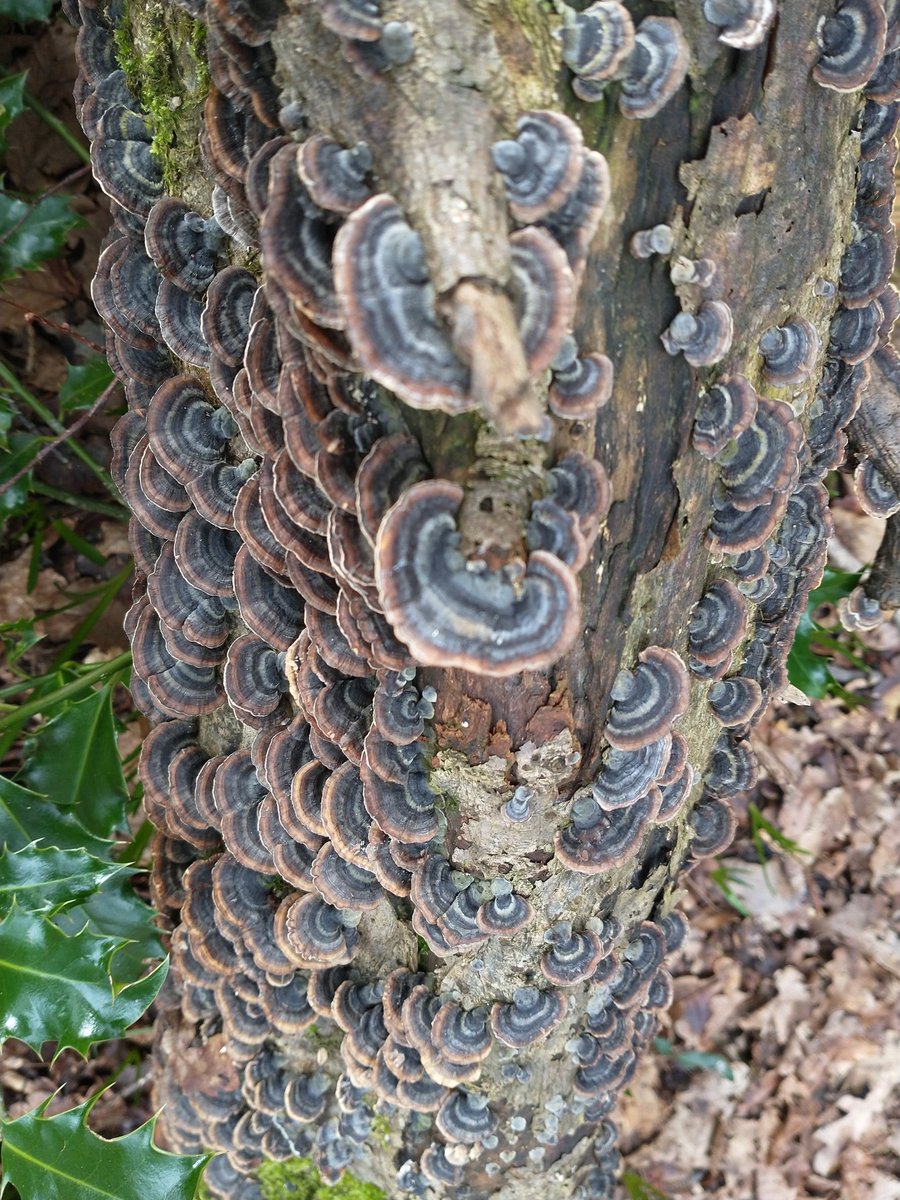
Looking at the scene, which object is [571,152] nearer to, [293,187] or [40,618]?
[293,187]

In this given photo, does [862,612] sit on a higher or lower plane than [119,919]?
higher

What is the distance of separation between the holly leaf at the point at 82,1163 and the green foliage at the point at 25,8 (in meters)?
4.05

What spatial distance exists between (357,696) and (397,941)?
95 centimetres

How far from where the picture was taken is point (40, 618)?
4379mm

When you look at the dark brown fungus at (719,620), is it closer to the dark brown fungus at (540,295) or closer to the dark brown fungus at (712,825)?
the dark brown fungus at (712,825)

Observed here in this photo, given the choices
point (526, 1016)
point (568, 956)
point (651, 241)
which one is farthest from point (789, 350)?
point (526, 1016)

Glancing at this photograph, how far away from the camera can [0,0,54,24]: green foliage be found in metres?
3.66

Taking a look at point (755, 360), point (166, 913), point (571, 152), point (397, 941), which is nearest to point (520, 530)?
point (571, 152)

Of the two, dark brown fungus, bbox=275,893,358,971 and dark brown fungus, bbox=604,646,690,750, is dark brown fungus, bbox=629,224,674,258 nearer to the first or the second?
dark brown fungus, bbox=604,646,690,750

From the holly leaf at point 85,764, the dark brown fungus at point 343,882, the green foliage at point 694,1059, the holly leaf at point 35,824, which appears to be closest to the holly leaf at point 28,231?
the holly leaf at point 85,764

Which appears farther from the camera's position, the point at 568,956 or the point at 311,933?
the point at 311,933

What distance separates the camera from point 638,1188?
4.39 metres

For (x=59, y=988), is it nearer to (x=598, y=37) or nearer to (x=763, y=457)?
(x=763, y=457)

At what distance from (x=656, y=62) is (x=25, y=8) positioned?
3251mm
